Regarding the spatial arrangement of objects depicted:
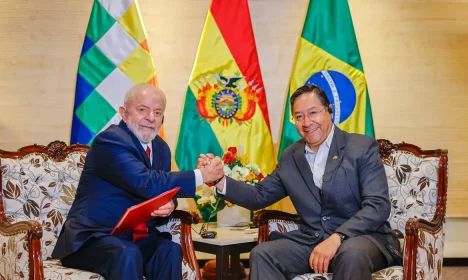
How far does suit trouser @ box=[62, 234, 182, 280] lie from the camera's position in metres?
2.65

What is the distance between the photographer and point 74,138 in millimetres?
4133

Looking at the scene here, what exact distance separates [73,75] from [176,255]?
6.86 ft

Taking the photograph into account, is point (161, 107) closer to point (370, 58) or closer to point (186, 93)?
point (186, 93)

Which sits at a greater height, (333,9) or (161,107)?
(333,9)

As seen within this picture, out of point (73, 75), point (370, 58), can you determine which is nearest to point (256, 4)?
point (370, 58)

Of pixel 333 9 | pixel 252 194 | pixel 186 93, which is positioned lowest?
pixel 252 194

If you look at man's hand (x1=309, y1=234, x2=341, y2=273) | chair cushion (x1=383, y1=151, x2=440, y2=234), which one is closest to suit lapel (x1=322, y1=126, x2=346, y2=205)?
man's hand (x1=309, y1=234, x2=341, y2=273)

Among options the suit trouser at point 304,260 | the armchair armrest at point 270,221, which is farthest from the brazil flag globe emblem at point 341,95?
the suit trouser at point 304,260

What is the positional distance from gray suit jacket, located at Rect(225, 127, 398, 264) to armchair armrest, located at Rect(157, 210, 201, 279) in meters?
0.23

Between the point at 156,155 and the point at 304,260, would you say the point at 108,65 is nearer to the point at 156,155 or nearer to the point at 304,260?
the point at 156,155

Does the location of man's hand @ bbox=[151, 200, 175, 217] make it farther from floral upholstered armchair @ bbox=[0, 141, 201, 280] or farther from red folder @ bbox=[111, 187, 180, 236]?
floral upholstered armchair @ bbox=[0, 141, 201, 280]

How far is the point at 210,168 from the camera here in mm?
3037

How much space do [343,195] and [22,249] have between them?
1496 millimetres

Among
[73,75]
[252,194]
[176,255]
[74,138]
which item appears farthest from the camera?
[73,75]
